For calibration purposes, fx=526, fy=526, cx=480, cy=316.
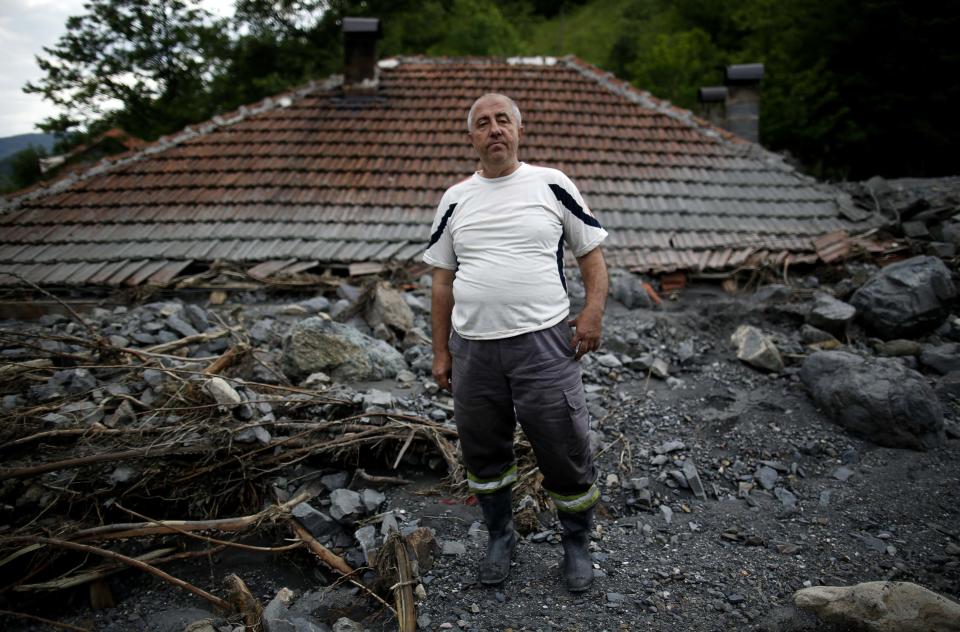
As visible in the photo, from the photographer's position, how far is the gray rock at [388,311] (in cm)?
467

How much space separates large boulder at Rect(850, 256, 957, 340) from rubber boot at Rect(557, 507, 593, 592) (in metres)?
3.96

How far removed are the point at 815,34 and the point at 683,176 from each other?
14363 mm

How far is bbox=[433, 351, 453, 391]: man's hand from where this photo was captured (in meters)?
2.42

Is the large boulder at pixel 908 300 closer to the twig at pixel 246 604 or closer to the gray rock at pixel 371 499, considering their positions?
the gray rock at pixel 371 499

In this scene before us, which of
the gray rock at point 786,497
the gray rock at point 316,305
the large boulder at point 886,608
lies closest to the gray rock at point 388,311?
the gray rock at point 316,305

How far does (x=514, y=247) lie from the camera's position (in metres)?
2.11

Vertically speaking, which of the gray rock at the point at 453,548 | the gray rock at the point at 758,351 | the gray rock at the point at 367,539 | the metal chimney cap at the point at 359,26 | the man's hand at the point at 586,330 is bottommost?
the gray rock at the point at 453,548

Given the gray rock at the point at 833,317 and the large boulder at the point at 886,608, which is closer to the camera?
the large boulder at the point at 886,608

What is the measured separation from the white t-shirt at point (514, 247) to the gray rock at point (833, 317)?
3619 mm

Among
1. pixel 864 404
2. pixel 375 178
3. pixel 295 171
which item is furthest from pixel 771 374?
pixel 295 171

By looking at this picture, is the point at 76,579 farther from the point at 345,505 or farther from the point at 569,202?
the point at 569,202

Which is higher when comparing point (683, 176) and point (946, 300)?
point (683, 176)

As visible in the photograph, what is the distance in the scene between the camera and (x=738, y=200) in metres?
7.16

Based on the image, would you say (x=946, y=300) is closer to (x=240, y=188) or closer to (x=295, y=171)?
(x=295, y=171)
